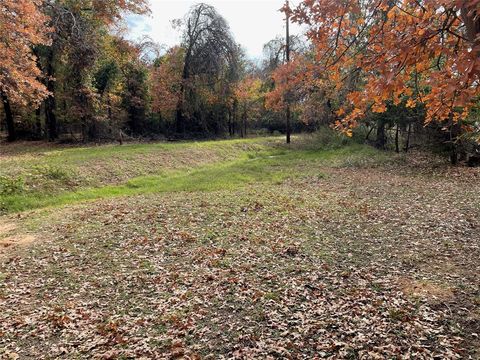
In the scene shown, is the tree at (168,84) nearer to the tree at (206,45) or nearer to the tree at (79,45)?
the tree at (206,45)

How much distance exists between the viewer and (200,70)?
24031 mm

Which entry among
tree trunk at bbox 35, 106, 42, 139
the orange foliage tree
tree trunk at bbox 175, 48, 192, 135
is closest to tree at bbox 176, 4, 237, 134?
tree trunk at bbox 175, 48, 192, 135

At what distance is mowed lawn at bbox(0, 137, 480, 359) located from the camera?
4.09m

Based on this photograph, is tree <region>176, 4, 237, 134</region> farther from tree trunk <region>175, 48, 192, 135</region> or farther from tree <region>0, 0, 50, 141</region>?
tree <region>0, 0, 50, 141</region>

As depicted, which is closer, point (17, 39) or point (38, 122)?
point (17, 39)

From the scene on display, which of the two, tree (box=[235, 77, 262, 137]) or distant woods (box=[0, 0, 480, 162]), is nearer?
distant woods (box=[0, 0, 480, 162])

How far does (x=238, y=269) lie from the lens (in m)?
6.02

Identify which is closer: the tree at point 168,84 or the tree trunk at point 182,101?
the tree trunk at point 182,101

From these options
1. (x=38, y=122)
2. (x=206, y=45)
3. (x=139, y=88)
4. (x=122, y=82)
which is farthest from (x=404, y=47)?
(x=38, y=122)

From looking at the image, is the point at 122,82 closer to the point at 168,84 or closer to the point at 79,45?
the point at 168,84

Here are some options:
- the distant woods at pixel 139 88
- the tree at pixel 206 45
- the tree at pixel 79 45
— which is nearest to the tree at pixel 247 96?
the distant woods at pixel 139 88

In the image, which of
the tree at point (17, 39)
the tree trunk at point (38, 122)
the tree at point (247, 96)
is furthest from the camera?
the tree at point (247, 96)

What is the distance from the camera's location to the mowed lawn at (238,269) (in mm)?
4090

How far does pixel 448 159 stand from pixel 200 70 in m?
15.8
